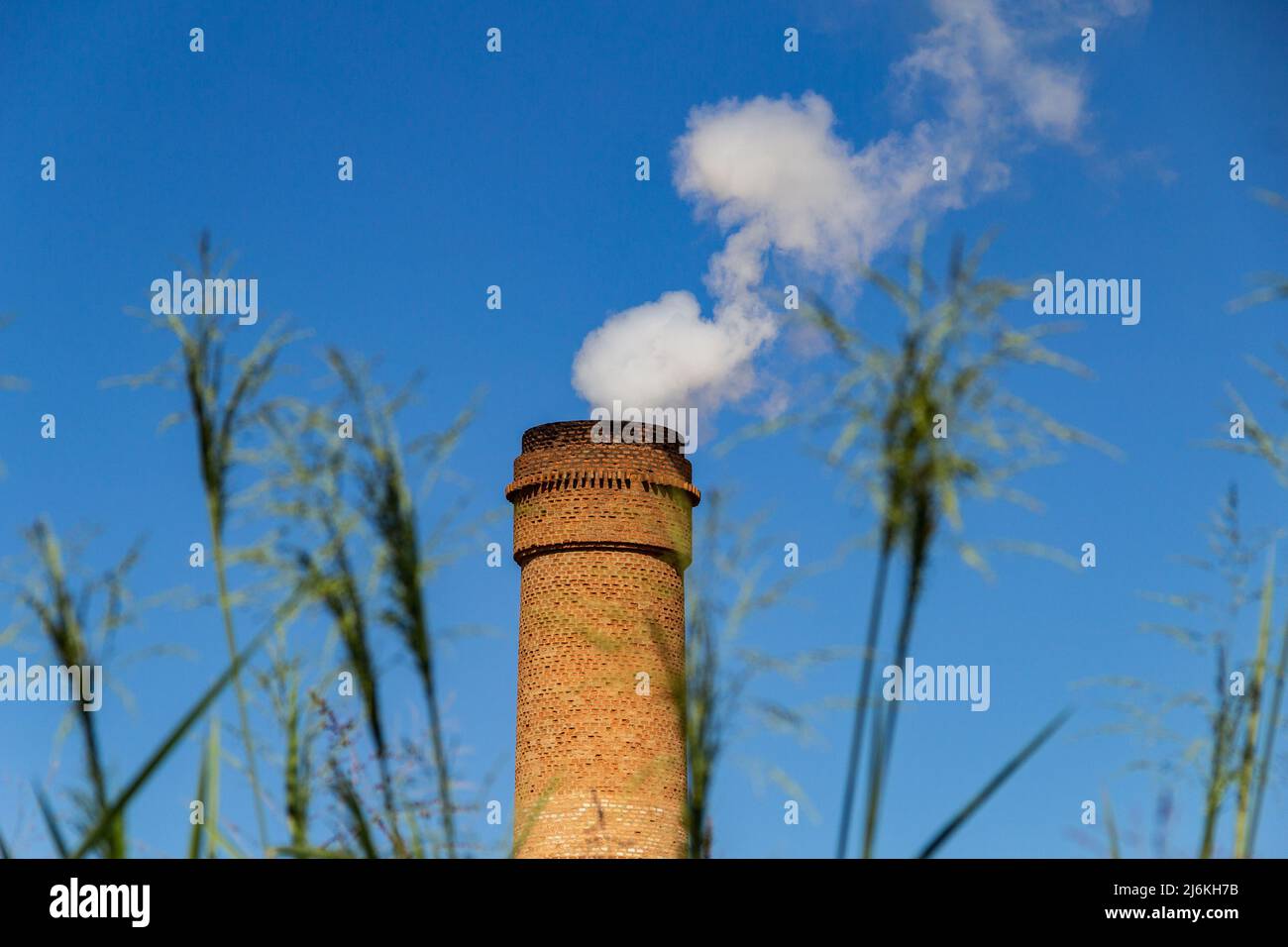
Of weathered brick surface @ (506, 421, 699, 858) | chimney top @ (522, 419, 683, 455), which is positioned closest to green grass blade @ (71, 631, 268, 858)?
weathered brick surface @ (506, 421, 699, 858)

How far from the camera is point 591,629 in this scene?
24.1m

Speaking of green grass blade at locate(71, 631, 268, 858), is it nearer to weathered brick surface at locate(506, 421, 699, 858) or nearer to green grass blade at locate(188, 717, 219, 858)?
green grass blade at locate(188, 717, 219, 858)

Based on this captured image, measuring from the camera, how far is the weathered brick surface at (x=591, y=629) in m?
24.7

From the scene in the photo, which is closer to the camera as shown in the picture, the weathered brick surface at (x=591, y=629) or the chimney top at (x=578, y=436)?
the weathered brick surface at (x=591, y=629)

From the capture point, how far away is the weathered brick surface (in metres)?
24.7

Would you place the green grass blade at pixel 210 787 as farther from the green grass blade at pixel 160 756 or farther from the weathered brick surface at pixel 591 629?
the weathered brick surface at pixel 591 629

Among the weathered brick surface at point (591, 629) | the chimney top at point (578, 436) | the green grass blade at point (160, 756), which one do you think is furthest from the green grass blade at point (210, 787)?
the chimney top at point (578, 436)

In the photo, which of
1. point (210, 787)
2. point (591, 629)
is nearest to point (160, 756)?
point (210, 787)
